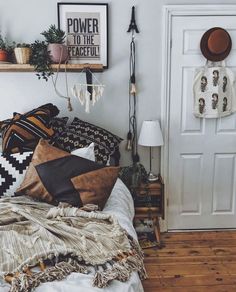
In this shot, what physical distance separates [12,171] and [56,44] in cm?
110

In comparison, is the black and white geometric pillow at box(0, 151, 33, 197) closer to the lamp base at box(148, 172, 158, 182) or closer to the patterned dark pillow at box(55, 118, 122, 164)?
the patterned dark pillow at box(55, 118, 122, 164)

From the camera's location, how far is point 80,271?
147cm

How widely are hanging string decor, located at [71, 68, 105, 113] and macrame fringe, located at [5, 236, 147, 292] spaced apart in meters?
1.55

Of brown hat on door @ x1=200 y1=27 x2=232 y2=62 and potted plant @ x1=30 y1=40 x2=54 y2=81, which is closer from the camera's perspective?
potted plant @ x1=30 y1=40 x2=54 y2=81

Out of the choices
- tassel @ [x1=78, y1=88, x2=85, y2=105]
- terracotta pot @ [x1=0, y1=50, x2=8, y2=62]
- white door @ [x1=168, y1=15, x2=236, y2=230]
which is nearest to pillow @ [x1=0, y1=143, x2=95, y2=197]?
tassel @ [x1=78, y1=88, x2=85, y2=105]

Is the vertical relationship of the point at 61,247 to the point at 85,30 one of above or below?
below

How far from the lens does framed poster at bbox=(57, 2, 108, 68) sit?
9.93ft

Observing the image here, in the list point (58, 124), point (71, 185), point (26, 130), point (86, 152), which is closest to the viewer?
point (71, 185)

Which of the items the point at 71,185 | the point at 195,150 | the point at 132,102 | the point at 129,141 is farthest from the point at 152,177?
the point at 71,185

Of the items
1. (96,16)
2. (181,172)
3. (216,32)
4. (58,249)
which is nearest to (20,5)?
(96,16)

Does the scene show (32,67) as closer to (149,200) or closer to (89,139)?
(89,139)

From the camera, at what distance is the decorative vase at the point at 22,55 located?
2.87 metres

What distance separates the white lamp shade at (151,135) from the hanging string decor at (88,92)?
0.48 meters

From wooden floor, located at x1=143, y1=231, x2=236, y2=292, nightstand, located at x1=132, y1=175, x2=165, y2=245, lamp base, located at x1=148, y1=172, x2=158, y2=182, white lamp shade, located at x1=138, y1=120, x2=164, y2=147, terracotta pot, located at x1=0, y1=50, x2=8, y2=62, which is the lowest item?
wooden floor, located at x1=143, y1=231, x2=236, y2=292
